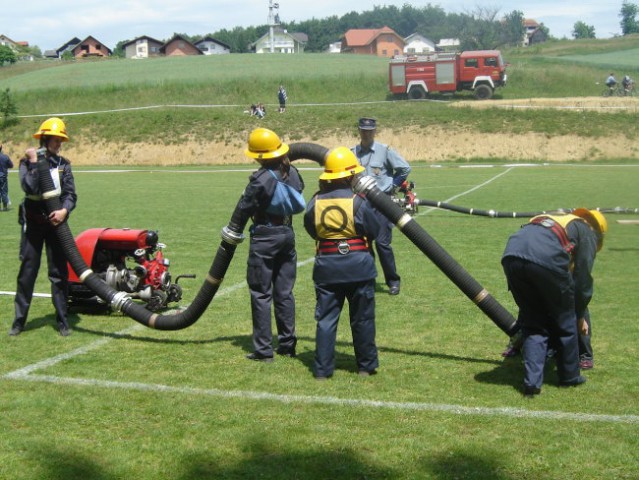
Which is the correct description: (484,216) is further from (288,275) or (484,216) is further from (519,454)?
(519,454)

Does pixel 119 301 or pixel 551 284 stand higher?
A: pixel 551 284

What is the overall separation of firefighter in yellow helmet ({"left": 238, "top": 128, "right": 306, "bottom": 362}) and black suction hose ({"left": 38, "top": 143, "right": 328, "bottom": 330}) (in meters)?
0.22

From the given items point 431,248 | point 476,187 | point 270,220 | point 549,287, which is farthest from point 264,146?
point 476,187

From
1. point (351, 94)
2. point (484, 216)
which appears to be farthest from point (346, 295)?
point (351, 94)

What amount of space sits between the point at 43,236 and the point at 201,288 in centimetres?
192

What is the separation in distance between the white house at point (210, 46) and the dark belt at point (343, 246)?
16005 centimetres

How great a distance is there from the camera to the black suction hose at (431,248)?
7.61 m

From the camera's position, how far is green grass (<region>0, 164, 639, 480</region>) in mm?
5430

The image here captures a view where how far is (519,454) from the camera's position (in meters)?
5.55

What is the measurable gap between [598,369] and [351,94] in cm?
6620

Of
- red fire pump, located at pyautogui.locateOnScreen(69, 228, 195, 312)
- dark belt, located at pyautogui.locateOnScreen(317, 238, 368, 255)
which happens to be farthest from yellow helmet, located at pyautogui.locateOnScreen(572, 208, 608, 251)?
red fire pump, located at pyautogui.locateOnScreen(69, 228, 195, 312)

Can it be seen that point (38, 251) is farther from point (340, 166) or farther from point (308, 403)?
point (308, 403)

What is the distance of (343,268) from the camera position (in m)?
7.27

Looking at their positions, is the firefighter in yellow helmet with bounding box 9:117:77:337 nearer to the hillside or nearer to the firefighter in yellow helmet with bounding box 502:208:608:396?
the firefighter in yellow helmet with bounding box 502:208:608:396
